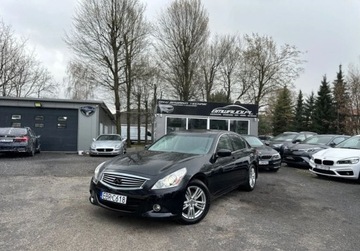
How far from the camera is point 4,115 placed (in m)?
17.7

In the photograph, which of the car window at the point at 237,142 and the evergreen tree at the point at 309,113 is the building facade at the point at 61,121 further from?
the evergreen tree at the point at 309,113

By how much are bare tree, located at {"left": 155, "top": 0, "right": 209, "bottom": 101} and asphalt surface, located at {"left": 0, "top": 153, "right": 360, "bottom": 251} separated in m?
22.6

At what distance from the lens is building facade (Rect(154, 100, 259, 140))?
18.4 metres

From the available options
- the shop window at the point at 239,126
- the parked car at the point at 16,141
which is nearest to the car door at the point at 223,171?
the parked car at the point at 16,141

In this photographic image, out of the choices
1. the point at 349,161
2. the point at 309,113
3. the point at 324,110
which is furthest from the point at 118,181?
the point at 309,113

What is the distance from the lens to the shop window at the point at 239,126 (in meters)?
19.5

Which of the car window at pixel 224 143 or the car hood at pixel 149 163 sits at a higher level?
the car window at pixel 224 143

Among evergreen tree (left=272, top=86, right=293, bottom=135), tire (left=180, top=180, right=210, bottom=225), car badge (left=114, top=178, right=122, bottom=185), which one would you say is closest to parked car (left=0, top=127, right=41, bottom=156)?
car badge (left=114, top=178, right=122, bottom=185)

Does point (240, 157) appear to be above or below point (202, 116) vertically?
below

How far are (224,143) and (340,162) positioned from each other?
476 cm

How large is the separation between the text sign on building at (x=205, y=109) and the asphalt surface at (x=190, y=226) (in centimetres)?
1118

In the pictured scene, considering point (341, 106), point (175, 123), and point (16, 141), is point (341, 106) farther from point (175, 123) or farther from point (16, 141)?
point (16, 141)

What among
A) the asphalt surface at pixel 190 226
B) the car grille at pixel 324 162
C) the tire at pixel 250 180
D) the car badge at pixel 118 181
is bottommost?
the asphalt surface at pixel 190 226

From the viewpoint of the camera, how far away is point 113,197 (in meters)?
4.60
